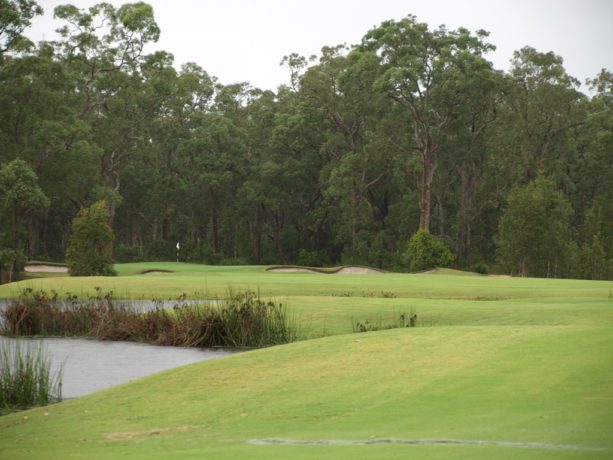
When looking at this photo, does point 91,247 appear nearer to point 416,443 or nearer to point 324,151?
point 324,151

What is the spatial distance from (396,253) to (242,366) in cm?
4908

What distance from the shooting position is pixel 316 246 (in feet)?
238

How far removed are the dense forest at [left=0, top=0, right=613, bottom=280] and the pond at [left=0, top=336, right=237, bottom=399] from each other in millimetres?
27386

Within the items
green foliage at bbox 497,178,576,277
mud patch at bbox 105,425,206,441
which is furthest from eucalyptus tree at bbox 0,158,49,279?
mud patch at bbox 105,425,206,441

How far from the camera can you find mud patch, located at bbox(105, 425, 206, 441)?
31.8 feet

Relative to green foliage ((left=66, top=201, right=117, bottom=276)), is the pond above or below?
below

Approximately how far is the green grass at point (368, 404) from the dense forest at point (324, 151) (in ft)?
114

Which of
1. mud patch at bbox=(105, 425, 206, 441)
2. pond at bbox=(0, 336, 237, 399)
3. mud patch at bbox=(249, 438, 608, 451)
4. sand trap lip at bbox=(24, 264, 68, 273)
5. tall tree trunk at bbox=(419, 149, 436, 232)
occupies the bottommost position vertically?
pond at bbox=(0, 336, 237, 399)

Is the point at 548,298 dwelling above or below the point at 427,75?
below

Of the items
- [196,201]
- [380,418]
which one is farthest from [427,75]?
[380,418]

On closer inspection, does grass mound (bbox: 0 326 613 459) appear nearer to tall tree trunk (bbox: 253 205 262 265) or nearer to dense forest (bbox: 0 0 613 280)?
dense forest (bbox: 0 0 613 280)

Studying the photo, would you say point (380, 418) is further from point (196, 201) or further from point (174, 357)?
point (196, 201)

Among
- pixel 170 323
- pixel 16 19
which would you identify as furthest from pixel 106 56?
pixel 170 323

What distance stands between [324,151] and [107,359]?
1896 inches
